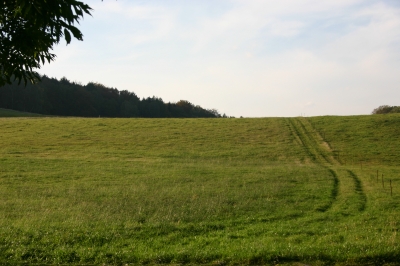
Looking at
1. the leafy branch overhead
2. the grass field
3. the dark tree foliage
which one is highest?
the dark tree foliage

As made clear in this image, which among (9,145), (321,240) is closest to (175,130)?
(9,145)

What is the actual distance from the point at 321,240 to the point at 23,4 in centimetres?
795

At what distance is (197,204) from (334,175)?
567 inches

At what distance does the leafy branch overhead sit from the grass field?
159 inches

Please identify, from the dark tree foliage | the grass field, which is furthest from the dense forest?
the grass field

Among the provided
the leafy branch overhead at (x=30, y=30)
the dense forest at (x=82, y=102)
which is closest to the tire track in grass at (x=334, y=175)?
the leafy branch overhead at (x=30, y=30)

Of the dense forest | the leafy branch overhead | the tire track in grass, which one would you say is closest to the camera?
the leafy branch overhead

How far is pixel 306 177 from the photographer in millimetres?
25062

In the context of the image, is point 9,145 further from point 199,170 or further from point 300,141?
point 300,141

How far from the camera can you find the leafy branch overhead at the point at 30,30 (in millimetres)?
7594

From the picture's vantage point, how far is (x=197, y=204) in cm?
1555

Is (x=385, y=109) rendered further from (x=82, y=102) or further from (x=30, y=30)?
(x=30, y=30)

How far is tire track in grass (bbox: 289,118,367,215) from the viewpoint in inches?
638

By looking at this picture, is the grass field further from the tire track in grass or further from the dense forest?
the dense forest
